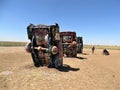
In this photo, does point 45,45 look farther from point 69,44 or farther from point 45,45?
point 69,44

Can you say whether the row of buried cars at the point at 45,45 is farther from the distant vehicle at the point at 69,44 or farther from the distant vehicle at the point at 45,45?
the distant vehicle at the point at 69,44

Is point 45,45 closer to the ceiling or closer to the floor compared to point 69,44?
closer to the ceiling

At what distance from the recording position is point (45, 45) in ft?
41.7

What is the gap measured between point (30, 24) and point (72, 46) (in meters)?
9.07

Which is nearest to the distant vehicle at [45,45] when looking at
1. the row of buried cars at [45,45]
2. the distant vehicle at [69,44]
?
the row of buried cars at [45,45]

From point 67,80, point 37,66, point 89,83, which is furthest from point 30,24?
point 89,83

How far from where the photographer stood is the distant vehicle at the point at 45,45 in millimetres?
12030

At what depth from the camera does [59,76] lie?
10398 millimetres

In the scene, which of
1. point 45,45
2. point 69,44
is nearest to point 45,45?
point 45,45

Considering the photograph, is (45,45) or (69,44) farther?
(69,44)

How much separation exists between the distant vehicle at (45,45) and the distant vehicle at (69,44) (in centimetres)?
828

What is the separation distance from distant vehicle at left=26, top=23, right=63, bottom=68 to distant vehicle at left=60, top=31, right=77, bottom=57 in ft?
27.2

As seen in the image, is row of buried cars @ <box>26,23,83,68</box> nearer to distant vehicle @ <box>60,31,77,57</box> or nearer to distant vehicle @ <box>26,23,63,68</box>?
distant vehicle @ <box>26,23,63,68</box>

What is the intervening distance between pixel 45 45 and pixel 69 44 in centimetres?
883
